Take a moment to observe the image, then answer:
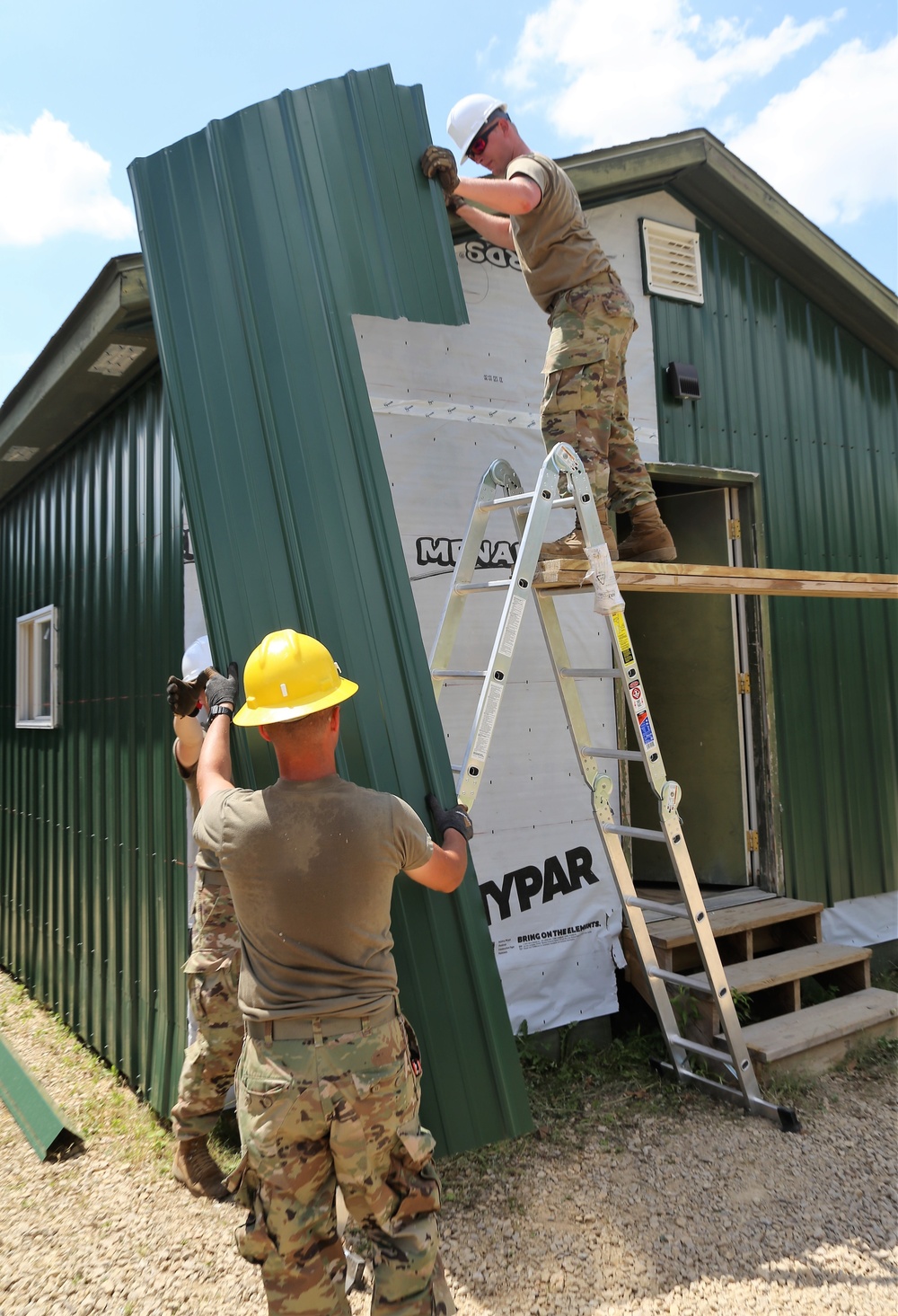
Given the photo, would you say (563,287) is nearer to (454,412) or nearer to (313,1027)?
(454,412)

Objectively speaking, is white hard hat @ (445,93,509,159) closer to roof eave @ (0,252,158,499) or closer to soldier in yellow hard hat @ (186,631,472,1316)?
roof eave @ (0,252,158,499)

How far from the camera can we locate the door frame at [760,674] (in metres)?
5.24

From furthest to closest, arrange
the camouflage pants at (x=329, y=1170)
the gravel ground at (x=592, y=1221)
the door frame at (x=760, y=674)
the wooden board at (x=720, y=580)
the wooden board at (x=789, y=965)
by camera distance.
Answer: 1. the door frame at (x=760, y=674)
2. the wooden board at (x=789, y=965)
3. the wooden board at (x=720, y=580)
4. the gravel ground at (x=592, y=1221)
5. the camouflage pants at (x=329, y=1170)

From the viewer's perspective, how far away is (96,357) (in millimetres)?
4312

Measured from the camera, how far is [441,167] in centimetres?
337

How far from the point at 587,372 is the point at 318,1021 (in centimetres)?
262

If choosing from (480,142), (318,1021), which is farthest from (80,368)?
(318,1021)

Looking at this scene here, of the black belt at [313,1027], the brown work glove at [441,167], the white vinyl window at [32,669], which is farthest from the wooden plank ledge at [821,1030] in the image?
the white vinyl window at [32,669]

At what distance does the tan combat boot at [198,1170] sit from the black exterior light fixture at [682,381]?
173 inches

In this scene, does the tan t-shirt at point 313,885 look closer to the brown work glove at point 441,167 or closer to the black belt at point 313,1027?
the black belt at point 313,1027

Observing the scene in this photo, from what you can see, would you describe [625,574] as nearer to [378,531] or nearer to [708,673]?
[378,531]

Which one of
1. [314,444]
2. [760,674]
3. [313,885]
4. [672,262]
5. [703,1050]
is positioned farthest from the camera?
[760,674]

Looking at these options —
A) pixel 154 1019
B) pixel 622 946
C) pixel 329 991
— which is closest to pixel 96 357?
pixel 154 1019

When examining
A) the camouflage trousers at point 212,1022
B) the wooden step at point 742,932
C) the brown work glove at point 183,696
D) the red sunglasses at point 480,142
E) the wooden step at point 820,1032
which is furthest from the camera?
the wooden step at point 742,932
